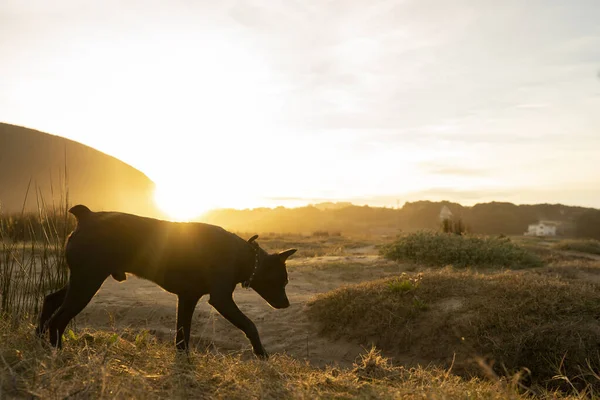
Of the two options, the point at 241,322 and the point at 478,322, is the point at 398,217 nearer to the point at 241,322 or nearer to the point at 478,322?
the point at 478,322

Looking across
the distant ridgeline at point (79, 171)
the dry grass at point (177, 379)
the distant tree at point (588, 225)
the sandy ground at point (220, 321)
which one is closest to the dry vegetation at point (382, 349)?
the dry grass at point (177, 379)

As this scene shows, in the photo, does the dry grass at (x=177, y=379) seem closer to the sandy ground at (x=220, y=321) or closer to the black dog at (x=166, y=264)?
the black dog at (x=166, y=264)

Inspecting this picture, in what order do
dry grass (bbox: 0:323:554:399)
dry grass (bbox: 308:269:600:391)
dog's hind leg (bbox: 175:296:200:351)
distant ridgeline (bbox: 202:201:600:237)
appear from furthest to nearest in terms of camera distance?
distant ridgeline (bbox: 202:201:600:237) < dry grass (bbox: 308:269:600:391) < dog's hind leg (bbox: 175:296:200:351) < dry grass (bbox: 0:323:554:399)

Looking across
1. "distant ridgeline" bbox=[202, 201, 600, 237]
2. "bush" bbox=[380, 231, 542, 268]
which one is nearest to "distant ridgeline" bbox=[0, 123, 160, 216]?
"bush" bbox=[380, 231, 542, 268]

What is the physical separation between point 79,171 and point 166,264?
58.5 feet

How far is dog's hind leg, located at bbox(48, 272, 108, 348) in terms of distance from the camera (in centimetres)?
448

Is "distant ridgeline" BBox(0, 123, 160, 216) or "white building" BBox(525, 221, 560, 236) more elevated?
"distant ridgeline" BBox(0, 123, 160, 216)

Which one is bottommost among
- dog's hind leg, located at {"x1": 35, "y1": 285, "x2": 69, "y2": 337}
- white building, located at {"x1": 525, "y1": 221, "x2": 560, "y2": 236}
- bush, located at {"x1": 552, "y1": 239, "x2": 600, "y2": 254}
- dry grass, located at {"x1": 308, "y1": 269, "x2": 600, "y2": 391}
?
dry grass, located at {"x1": 308, "y1": 269, "x2": 600, "y2": 391}

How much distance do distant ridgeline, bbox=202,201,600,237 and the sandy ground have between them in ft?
124

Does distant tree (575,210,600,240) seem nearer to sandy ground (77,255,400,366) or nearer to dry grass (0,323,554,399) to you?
sandy ground (77,255,400,366)

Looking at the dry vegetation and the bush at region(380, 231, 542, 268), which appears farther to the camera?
the bush at region(380, 231, 542, 268)

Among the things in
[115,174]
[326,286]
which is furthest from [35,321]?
[115,174]

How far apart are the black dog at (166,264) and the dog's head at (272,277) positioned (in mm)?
12

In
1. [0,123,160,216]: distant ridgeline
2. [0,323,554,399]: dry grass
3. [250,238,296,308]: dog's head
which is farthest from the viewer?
[0,123,160,216]: distant ridgeline
